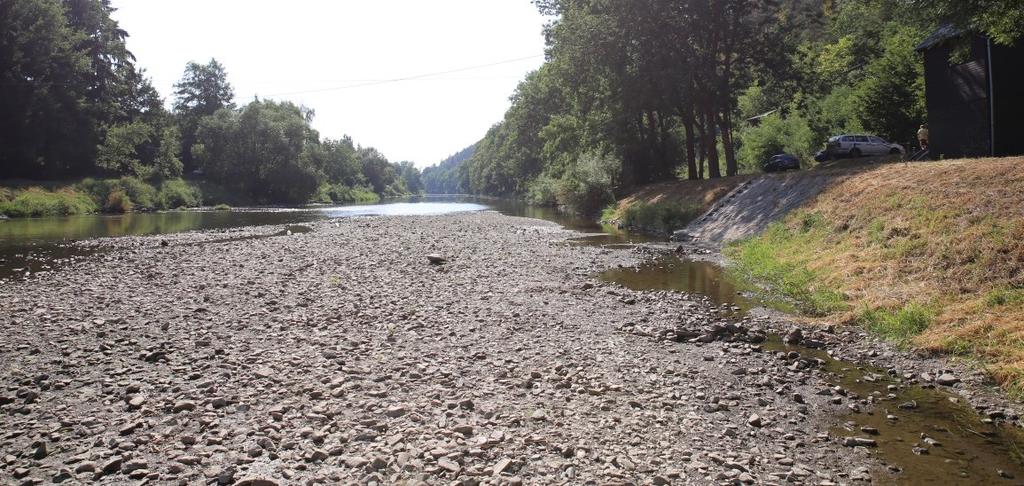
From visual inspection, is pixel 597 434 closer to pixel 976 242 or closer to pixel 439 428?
pixel 439 428

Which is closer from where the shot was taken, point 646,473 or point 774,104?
point 646,473

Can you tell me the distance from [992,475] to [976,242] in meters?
8.39

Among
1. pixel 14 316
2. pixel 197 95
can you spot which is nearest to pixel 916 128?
pixel 14 316

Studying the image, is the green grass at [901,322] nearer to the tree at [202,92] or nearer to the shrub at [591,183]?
the shrub at [591,183]

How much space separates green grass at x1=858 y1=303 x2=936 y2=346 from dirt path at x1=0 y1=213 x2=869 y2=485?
83.0 inches

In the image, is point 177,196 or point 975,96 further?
point 177,196

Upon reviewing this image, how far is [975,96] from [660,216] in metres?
15.8

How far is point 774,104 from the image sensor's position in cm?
6706

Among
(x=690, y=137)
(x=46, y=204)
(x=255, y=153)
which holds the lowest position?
(x=46, y=204)

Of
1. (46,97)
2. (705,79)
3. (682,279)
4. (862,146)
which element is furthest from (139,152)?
(682,279)

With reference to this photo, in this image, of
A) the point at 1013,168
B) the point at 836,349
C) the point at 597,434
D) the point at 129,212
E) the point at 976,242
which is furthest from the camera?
the point at 129,212

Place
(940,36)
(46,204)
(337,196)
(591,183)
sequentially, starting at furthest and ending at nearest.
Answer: (337,196) → (46,204) → (591,183) → (940,36)

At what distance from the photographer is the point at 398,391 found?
8047 mm

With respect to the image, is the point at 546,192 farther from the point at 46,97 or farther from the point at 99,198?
the point at 46,97
